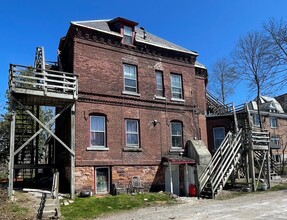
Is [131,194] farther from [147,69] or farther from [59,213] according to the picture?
[147,69]

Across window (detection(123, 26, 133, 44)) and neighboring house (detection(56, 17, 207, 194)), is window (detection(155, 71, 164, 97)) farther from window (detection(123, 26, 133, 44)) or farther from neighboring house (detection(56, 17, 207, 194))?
window (detection(123, 26, 133, 44))

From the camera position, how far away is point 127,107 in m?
19.8

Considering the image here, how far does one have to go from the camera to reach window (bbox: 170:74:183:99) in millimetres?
22516

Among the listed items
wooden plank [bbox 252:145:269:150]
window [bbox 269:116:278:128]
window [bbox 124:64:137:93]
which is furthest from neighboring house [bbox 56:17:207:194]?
window [bbox 269:116:278:128]

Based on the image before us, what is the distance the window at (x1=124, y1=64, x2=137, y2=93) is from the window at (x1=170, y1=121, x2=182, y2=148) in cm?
394

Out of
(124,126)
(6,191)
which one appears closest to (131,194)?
(124,126)

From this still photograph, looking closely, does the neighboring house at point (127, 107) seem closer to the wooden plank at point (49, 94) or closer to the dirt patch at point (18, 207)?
the wooden plank at point (49, 94)

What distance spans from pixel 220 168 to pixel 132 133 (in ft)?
19.7

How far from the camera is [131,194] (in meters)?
18.0

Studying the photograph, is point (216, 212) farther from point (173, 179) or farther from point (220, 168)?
point (173, 179)

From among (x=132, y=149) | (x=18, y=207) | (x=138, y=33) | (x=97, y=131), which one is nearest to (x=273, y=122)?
(x=138, y=33)

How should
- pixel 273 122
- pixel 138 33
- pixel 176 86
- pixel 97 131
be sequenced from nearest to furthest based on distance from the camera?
1. pixel 97 131
2. pixel 176 86
3. pixel 138 33
4. pixel 273 122

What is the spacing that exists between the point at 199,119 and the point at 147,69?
633 centimetres

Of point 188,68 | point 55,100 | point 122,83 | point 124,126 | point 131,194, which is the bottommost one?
point 131,194
